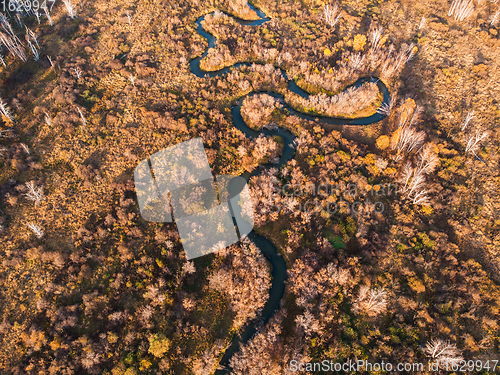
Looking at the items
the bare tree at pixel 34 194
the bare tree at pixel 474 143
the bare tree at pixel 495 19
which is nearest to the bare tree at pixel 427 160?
the bare tree at pixel 474 143

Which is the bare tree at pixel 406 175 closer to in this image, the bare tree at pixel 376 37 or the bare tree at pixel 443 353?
the bare tree at pixel 443 353

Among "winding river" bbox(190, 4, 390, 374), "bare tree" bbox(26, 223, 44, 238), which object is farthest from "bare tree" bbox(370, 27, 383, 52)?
"bare tree" bbox(26, 223, 44, 238)

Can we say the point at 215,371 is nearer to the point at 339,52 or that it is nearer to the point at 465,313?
the point at 465,313

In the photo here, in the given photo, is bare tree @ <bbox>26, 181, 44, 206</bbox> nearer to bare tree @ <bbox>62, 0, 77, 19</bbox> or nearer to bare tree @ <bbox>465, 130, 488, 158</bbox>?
bare tree @ <bbox>62, 0, 77, 19</bbox>

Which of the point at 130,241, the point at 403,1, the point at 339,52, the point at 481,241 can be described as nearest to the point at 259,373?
the point at 130,241

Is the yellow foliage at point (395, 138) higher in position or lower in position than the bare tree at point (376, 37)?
lower

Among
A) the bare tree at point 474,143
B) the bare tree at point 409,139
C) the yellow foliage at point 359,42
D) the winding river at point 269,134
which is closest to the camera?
the winding river at point 269,134
